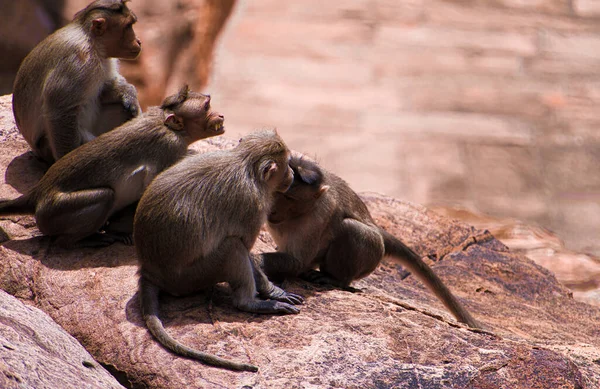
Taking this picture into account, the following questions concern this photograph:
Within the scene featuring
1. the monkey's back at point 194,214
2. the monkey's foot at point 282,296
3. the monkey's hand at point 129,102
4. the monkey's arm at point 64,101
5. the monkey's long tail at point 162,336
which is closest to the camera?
the monkey's long tail at point 162,336

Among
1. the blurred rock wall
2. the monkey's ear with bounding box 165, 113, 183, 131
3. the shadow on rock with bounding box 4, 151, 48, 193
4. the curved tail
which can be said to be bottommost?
the blurred rock wall

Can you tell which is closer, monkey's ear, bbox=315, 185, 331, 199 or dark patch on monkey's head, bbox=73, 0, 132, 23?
monkey's ear, bbox=315, 185, 331, 199

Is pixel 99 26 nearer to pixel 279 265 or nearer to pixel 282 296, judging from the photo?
pixel 279 265

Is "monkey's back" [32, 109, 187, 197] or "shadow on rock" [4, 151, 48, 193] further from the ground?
"monkey's back" [32, 109, 187, 197]

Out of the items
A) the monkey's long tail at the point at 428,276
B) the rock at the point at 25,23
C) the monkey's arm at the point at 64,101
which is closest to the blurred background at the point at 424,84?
the rock at the point at 25,23

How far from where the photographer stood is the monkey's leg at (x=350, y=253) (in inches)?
261

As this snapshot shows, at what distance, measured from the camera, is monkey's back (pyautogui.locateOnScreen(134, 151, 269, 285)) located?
5.57 metres

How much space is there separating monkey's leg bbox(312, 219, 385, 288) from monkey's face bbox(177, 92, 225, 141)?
1.26 metres

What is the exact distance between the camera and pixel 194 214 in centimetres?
557

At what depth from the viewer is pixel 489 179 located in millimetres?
14898

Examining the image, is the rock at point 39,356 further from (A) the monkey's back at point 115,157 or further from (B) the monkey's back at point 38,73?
(B) the monkey's back at point 38,73

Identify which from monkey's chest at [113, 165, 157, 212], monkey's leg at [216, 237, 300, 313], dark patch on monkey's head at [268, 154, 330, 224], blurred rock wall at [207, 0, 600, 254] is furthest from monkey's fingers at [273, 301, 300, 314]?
blurred rock wall at [207, 0, 600, 254]

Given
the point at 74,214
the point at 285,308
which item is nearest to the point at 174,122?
the point at 74,214

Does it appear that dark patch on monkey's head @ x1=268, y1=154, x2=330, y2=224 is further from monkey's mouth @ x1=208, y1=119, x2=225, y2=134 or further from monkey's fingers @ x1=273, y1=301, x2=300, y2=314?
Result: monkey's fingers @ x1=273, y1=301, x2=300, y2=314
